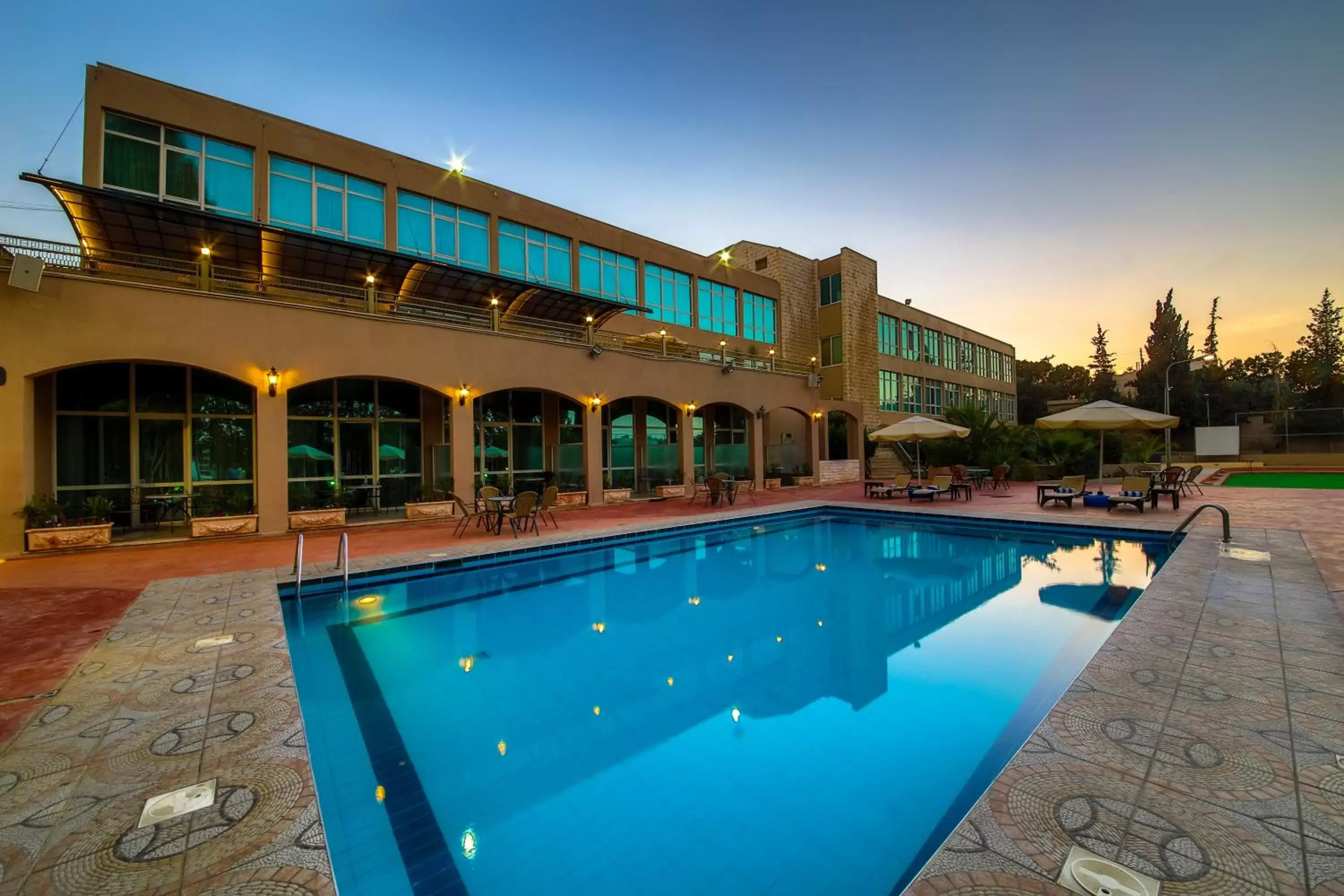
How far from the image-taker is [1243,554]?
7.45 meters

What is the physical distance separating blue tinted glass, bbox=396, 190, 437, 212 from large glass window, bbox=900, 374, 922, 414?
91.0 ft

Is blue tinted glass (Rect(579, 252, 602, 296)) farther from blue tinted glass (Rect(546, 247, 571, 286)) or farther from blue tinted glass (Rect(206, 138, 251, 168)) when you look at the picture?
blue tinted glass (Rect(206, 138, 251, 168))

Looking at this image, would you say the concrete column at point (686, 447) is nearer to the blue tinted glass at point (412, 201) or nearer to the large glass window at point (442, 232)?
the large glass window at point (442, 232)

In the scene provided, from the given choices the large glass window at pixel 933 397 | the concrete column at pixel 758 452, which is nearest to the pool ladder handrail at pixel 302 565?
the concrete column at pixel 758 452

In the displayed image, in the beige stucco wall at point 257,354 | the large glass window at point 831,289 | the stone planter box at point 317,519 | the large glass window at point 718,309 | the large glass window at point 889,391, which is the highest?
the large glass window at point 831,289

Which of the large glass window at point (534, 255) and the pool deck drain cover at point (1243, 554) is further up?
the large glass window at point (534, 255)

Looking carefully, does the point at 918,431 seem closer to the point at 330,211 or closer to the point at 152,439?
the point at 330,211

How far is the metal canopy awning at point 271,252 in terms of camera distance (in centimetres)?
1077

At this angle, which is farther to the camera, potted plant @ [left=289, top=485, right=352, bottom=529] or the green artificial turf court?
the green artificial turf court

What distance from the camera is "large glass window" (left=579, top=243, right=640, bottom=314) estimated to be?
794 inches

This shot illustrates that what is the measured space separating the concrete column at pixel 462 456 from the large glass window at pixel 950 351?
114 ft

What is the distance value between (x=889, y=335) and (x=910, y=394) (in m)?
4.26

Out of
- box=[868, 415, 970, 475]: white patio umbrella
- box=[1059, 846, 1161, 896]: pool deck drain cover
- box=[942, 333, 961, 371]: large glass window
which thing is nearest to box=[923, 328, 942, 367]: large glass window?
box=[942, 333, 961, 371]: large glass window

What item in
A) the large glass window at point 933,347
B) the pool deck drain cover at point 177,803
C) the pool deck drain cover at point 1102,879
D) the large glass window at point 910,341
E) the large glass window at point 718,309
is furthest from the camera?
the large glass window at point 933,347
